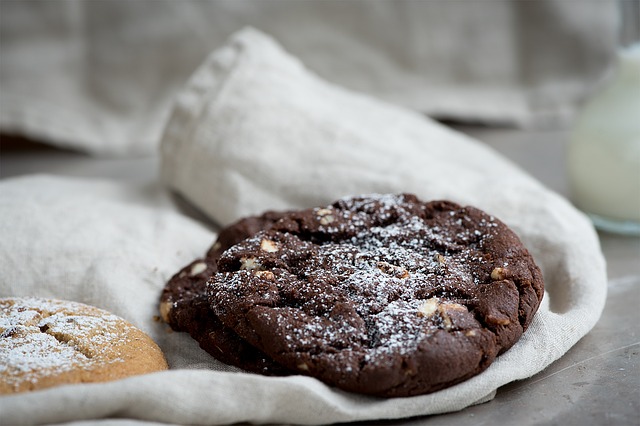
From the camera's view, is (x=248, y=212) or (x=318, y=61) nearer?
(x=248, y=212)

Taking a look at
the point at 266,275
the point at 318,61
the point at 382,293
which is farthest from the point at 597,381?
the point at 318,61

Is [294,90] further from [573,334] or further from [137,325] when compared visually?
[573,334]

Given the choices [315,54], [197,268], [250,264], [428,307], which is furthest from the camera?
[315,54]

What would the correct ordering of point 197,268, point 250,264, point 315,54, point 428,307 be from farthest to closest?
point 315,54
point 197,268
point 250,264
point 428,307

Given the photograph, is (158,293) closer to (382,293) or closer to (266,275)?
(266,275)

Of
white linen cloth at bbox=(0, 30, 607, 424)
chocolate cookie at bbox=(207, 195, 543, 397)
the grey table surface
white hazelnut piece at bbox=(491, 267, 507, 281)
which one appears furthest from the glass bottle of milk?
white hazelnut piece at bbox=(491, 267, 507, 281)

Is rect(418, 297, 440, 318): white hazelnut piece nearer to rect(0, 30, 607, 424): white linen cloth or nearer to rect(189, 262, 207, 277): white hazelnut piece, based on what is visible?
rect(0, 30, 607, 424): white linen cloth

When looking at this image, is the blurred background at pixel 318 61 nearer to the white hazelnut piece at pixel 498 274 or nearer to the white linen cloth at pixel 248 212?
the white linen cloth at pixel 248 212

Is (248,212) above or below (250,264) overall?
below
